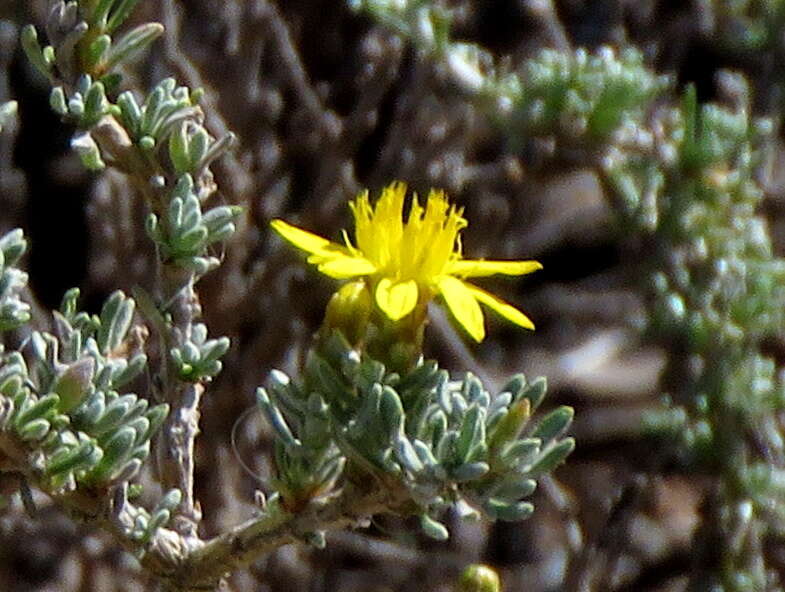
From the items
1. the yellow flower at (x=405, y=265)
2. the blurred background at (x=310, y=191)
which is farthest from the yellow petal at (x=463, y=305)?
the blurred background at (x=310, y=191)

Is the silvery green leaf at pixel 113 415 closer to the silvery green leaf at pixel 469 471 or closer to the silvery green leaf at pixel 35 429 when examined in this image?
the silvery green leaf at pixel 35 429

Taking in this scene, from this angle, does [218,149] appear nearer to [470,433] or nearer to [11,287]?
[11,287]

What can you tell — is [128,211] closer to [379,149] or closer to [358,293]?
[379,149]

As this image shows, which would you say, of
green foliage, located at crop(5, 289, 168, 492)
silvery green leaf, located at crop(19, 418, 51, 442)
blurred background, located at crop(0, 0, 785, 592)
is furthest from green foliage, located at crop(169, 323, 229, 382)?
blurred background, located at crop(0, 0, 785, 592)

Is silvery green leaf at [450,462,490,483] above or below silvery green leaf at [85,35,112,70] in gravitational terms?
Answer: below

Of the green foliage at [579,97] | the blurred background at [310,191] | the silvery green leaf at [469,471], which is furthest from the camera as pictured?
the blurred background at [310,191]

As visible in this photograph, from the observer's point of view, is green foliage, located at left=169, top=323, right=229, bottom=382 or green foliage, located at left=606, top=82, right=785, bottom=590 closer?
green foliage, located at left=169, top=323, right=229, bottom=382

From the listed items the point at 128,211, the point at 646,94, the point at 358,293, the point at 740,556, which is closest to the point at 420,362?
the point at 358,293

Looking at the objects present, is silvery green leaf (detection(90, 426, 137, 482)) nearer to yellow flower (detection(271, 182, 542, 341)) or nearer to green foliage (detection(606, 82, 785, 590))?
yellow flower (detection(271, 182, 542, 341))
